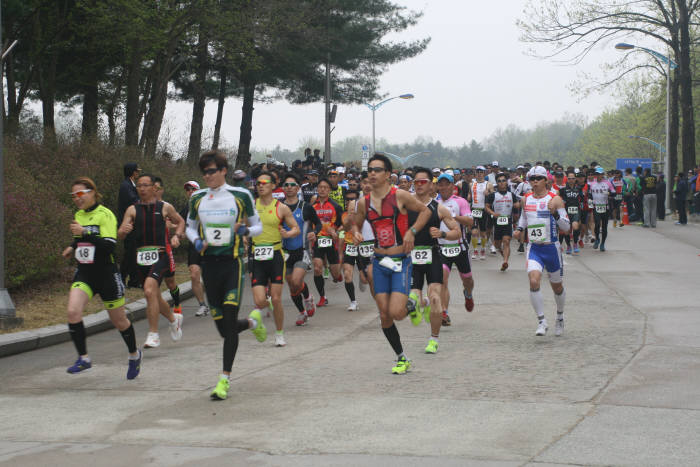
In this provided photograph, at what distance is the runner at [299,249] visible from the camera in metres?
11.5

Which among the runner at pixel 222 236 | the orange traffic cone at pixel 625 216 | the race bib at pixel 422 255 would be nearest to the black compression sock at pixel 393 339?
the race bib at pixel 422 255

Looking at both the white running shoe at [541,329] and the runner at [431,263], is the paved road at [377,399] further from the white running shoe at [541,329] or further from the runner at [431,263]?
the runner at [431,263]

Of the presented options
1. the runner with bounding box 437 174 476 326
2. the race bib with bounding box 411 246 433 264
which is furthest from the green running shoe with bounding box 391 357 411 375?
the runner with bounding box 437 174 476 326

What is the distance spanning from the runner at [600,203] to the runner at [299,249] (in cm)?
1185

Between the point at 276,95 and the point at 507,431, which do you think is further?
the point at 276,95

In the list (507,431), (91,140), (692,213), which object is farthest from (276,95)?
(507,431)

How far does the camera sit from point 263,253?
32.9 feet

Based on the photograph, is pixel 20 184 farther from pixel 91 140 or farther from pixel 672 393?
pixel 672 393

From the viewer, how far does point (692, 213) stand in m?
36.6

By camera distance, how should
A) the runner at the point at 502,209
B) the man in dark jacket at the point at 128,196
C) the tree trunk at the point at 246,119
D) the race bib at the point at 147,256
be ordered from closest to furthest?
1. the race bib at the point at 147,256
2. the man in dark jacket at the point at 128,196
3. the runner at the point at 502,209
4. the tree trunk at the point at 246,119

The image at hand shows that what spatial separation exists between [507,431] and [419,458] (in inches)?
34.6

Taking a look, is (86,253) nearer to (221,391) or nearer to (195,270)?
(221,391)

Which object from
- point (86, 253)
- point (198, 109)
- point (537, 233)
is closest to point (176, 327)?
point (86, 253)

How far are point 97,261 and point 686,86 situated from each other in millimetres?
35467
